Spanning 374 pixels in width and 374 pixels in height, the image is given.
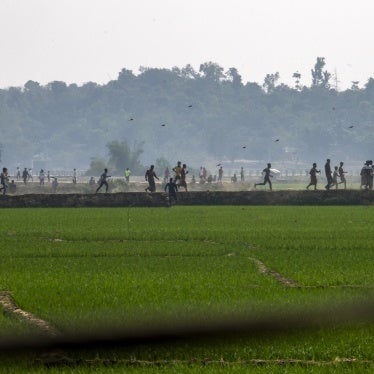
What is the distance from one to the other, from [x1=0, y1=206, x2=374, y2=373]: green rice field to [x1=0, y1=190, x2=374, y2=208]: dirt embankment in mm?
11119

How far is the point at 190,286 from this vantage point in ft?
43.1

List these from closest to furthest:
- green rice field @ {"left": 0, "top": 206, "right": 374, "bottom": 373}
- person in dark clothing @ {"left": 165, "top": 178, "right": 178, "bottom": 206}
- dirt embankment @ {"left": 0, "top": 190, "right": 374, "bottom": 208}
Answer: green rice field @ {"left": 0, "top": 206, "right": 374, "bottom": 373}
person in dark clothing @ {"left": 165, "top": 178, "right": 178, "bottom": 206}
dirt embankment @ {"left": 0, "top": 190, "right": 374, "bottom": 208}

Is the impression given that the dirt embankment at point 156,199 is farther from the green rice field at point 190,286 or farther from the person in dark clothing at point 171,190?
the green rice field at point 190,286

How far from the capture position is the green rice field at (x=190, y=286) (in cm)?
919

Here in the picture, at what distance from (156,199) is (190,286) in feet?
82.5

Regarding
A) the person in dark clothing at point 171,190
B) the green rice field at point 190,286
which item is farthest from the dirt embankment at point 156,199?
the green rice field at point 190,286

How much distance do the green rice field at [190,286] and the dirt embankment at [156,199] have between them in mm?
11119

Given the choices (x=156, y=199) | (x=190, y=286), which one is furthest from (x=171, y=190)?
(x=190, y=286)

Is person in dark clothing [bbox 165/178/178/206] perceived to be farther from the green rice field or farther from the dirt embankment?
the green rice field

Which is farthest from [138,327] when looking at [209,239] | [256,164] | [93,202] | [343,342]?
[256,164]

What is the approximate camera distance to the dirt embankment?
3750 centimetres

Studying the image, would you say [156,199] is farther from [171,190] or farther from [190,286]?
[190,286]

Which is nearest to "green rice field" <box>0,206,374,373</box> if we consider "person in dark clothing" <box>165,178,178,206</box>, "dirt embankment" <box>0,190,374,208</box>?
"person in dark clothing" <box>165,178,178,206</box>

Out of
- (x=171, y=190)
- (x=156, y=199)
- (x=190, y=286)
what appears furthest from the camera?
(x=156, y=199)
